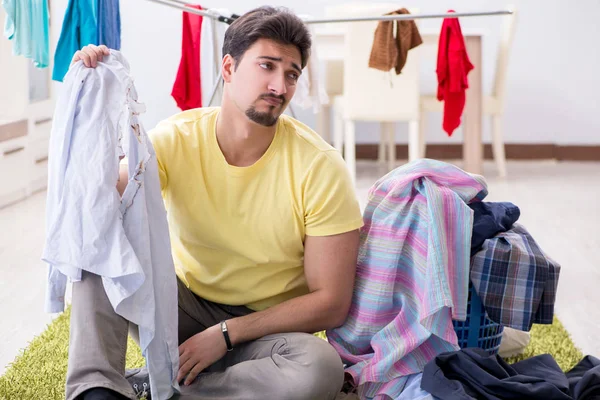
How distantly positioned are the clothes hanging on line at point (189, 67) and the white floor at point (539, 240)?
881mm

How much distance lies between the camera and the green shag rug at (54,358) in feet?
6.70

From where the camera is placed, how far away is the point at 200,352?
6.13 feet

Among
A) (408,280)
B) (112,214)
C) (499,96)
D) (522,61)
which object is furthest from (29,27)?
(522,61)

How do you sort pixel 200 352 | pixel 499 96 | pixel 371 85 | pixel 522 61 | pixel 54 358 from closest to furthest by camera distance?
pixel 200 352
pixel 54 358
pixel 371 85
pixel 499 96
pixel 522 61

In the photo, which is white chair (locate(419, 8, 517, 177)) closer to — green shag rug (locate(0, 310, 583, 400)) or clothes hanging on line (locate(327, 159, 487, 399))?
green shag rug (locate(0, 310, 583, 400))

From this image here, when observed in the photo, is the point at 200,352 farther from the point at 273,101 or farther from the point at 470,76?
the point at 470,76

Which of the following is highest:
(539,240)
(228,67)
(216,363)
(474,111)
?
(228,67)

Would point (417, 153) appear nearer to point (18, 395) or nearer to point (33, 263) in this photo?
Result: point (33, 263)

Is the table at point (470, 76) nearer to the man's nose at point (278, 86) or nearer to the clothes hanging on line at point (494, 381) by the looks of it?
the man's nose at point (278, 86)

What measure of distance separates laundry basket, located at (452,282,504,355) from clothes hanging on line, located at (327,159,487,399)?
87mm

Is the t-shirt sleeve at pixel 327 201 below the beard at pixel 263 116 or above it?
below

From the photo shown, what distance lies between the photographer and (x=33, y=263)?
3322 mm

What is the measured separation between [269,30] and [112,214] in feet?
1.78

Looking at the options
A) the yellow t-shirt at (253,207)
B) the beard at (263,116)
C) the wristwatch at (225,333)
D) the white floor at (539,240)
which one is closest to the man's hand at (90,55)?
the yellow t-shirt at (253,207)
